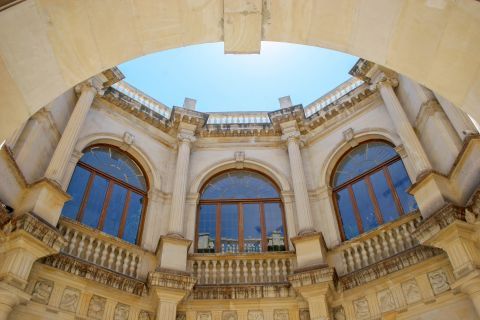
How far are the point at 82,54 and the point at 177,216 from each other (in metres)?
7.85

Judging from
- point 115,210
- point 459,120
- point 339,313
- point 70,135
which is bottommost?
point 339,313

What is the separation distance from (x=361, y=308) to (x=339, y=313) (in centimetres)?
53

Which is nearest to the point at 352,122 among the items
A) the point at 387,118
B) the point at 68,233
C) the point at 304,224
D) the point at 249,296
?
the point at 387,118

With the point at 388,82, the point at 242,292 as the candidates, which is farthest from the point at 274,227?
the point at 388,82

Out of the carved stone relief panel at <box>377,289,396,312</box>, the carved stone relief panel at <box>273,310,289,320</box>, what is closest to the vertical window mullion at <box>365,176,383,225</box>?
the carved stone relief panel at <box>377,289,396,312</box>

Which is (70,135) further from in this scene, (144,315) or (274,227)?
(274,227)

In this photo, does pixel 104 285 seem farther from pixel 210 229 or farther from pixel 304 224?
pixel 304 224

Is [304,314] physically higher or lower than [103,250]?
lower

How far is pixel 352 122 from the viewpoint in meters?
12.8

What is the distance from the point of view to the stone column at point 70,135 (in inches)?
371

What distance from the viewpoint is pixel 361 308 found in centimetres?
898

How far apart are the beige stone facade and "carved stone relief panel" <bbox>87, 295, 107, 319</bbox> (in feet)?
0.08

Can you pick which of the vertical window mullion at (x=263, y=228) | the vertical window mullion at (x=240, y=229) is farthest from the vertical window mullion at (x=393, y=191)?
the vertical window mullion at (x=240, y=229)

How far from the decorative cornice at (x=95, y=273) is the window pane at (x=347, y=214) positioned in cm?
559
